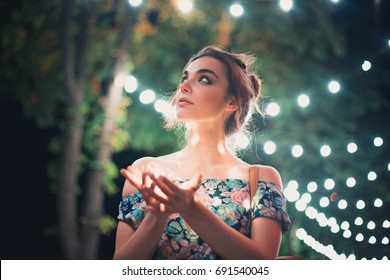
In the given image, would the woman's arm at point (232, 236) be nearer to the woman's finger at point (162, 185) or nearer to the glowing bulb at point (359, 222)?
the woman's finger at point (162, 185)

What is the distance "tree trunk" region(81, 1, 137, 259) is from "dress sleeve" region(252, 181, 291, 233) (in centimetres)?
265

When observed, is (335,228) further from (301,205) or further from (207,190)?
(207,190)

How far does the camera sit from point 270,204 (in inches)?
53.5

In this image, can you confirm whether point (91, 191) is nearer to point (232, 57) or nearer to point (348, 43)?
point (232, 57)

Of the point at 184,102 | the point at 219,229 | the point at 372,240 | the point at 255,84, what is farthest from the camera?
the point at 372,240

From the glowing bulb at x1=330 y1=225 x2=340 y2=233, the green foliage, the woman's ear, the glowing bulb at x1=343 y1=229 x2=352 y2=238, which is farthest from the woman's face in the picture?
the green foliage

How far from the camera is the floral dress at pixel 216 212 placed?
1325 mm

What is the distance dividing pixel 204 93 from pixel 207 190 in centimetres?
34

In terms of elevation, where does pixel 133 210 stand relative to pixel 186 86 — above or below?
below

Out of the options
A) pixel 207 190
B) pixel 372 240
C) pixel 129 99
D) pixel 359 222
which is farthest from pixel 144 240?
pixel 129 99

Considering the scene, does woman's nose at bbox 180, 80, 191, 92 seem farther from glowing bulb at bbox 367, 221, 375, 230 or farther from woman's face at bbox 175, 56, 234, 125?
glowing bulb at bbox 367, 221, 375, 230

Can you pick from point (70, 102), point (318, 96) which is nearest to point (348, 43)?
point (318, 96)

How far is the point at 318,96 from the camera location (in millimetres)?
5062

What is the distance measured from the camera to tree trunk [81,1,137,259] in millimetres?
3818
